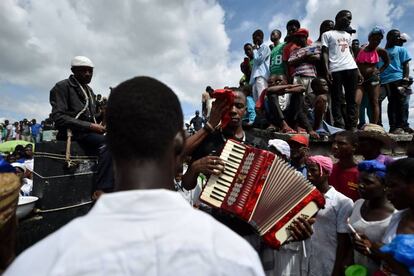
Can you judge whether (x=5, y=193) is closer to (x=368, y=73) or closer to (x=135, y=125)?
(x=135, y=125)

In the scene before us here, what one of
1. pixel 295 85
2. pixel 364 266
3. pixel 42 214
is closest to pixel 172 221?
pixel 364 266

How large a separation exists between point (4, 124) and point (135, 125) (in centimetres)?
1873

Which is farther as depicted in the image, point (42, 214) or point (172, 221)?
point (42, 214)

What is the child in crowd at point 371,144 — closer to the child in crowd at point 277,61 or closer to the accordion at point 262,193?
the accordion at point 262,193

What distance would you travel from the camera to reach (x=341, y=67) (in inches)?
247

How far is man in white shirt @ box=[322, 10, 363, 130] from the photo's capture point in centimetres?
627

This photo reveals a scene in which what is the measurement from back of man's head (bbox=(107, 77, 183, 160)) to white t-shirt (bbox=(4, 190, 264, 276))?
135 millimetres

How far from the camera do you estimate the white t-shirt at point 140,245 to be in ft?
2.76

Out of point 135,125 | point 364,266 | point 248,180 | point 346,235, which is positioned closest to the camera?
point 135,125

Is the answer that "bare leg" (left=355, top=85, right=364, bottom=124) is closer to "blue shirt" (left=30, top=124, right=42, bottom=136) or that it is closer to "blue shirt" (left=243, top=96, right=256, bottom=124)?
"blue shirt" (left=243, top=96, right=256, bottom=124)

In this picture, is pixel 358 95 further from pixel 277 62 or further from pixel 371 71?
pixel 277 62

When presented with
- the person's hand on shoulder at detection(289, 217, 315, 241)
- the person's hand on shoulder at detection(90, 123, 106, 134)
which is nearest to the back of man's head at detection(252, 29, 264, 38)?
the person's hand on shoulder at detection(90, 123, 106, 134)

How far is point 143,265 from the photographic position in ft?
2.76

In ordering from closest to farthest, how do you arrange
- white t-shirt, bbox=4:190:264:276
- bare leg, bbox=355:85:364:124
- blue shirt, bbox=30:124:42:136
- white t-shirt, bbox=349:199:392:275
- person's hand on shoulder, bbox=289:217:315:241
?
1. white t-shirt, bbox=4:190:264:276
2. person's hand on shoulder, bbox=289:217:315:241
3. white t-shirt, bbox=349:199:392:275
4. bare leg, bbox=355:85:364:124
5. blue shirt, bbox=30:124:42:136
